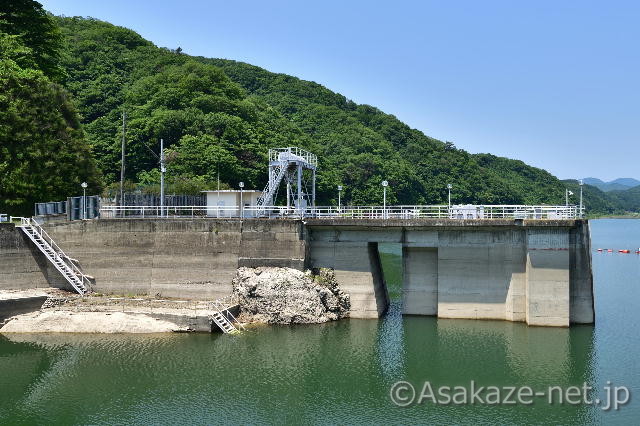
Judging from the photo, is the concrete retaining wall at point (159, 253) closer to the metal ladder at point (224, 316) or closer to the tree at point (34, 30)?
the metal ladder at point (224, 316)

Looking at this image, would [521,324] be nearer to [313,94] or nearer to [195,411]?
[195,411]

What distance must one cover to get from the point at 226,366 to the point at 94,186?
96.1 feet

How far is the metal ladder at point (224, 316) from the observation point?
124 feet

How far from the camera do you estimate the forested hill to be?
84438 millimetres

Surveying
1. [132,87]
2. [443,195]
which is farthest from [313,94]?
[132,87]

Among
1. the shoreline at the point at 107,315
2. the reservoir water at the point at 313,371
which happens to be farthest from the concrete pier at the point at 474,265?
the shoreline at the point at 107,315

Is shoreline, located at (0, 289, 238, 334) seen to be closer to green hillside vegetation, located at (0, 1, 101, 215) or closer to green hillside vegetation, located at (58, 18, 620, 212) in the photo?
green hillside vegetation, located at (0, 1, 101, 215)

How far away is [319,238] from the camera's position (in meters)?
42.9

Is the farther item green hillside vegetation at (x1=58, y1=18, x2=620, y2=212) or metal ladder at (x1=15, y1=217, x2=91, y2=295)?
green hillside vegetation at (x1=58, y1=18, x2=620, y2=212)

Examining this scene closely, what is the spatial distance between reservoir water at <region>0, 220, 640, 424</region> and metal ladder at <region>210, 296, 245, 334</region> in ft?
2.60

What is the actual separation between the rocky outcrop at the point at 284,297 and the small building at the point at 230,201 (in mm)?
6997

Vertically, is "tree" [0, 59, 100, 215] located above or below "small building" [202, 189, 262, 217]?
above

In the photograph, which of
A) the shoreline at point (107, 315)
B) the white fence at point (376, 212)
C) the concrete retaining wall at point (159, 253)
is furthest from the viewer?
the concrete retaining wall at point (159, 253)

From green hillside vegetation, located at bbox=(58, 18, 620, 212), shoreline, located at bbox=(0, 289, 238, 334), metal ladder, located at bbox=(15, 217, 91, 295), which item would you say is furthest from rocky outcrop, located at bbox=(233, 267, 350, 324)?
green hillside vegetation, located at bbox=(58, 18, 620, 212)
